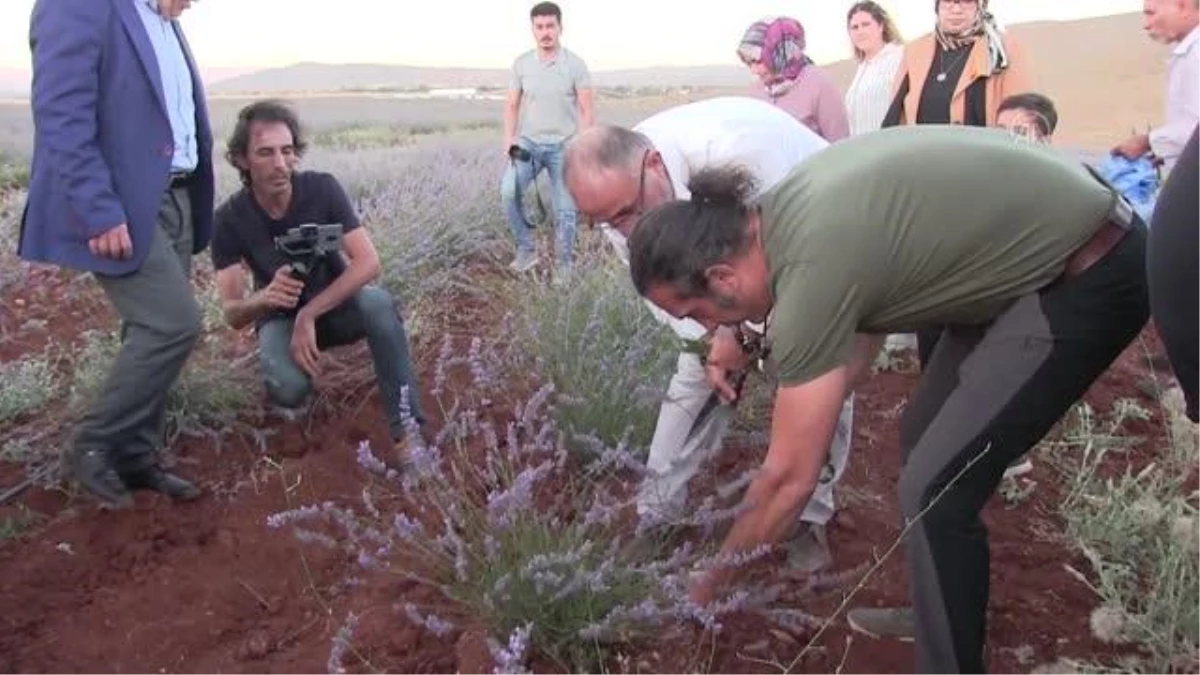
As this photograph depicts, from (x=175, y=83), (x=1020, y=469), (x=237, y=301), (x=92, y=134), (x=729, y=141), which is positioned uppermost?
(x=175, y=83)

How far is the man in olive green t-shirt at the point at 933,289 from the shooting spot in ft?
6.33

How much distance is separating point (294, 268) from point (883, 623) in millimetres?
2162

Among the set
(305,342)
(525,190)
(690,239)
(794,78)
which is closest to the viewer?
(690,239)

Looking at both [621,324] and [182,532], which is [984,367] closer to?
[621,324]

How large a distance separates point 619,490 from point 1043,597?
3.71 feet

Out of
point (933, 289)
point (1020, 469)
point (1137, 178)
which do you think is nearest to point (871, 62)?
point (1137, 178)

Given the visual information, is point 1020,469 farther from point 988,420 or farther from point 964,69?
point 964,69

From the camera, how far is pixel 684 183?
2.71m

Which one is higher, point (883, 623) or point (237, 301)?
point (237, 301)

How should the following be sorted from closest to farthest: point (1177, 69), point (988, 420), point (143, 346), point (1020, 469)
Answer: point (988, 420)
point (143, 346)
point (1020, 469)
point (1177, 69)

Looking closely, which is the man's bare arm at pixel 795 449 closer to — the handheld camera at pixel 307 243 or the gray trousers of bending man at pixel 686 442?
the gray trousers of bending man at pixel 686 442

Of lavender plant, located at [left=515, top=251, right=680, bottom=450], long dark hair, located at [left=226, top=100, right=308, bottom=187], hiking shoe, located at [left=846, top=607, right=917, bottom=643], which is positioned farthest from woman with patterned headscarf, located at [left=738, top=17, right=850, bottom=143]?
hiking shoe, located at [left=846, top=607, right=917, bottom=643]

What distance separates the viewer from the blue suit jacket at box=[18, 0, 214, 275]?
118 inches

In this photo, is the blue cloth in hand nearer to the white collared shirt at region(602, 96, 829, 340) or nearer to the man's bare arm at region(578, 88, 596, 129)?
the white collared shirt at region(602, 96, 829, 340)
